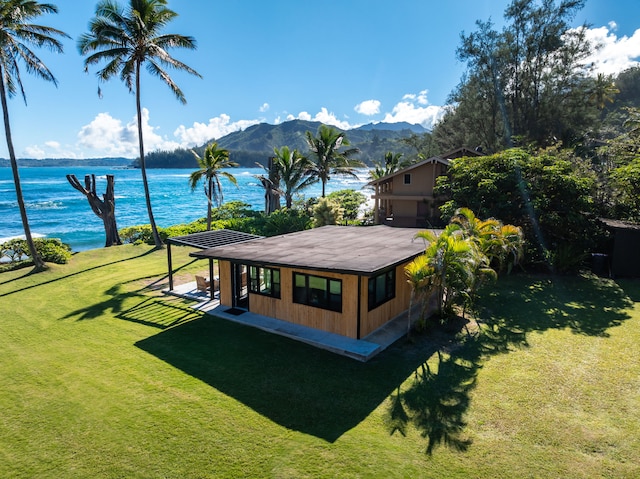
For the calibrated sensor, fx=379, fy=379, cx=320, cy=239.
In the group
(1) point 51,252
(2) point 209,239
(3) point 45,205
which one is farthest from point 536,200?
(3) point 45,205

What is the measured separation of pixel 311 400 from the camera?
25.8 ft

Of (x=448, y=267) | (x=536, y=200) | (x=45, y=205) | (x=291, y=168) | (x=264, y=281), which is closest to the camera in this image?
(x=448, y=267)

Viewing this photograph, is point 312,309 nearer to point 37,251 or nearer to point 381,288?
point 381,288

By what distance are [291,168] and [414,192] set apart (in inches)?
395

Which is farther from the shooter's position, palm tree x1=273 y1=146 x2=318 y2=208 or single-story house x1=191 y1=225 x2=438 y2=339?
palm tree x1=273 y1=146 x2=318 y2=208

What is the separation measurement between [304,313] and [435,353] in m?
3.87

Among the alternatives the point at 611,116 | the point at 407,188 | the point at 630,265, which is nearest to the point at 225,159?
the point at 407,188

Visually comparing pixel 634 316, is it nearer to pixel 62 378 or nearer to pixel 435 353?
pixel 435 353

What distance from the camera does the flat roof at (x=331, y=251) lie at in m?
10.3

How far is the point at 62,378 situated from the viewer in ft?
29.0

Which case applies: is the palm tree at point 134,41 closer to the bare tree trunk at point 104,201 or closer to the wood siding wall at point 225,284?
the bare tree trunk at point 104,201

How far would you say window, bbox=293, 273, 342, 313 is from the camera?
10.7m

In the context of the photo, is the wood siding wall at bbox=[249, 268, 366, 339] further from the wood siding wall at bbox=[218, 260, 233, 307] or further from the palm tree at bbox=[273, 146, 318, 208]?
the palm tree at bbox=[273, 146, 318, 208]

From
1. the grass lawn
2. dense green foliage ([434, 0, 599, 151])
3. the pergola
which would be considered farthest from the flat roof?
dense green foliage ([434, 0, 599, 151])
